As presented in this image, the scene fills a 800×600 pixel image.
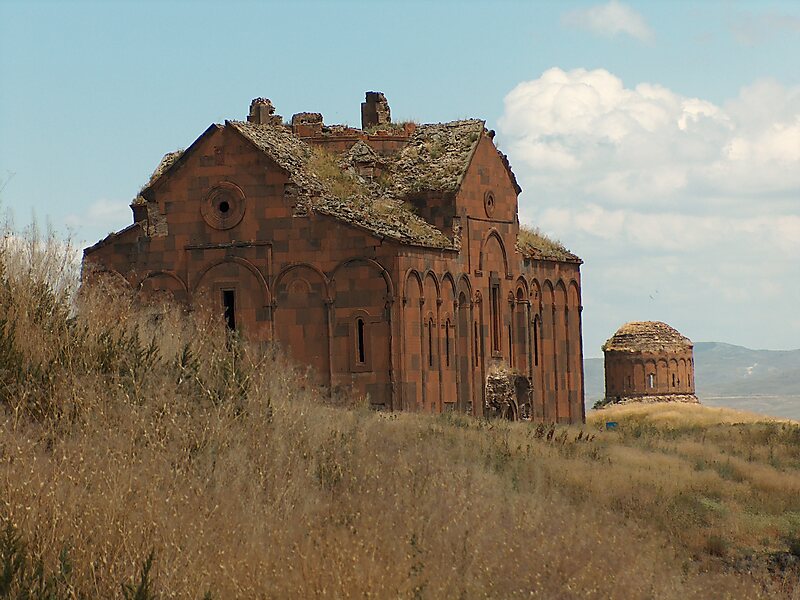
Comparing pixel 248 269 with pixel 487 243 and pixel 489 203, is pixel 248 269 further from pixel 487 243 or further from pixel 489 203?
pixel 489 203

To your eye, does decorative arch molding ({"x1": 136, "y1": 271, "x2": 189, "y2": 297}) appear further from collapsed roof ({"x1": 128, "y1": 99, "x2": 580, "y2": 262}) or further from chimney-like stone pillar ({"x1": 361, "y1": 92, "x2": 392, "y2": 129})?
chimney-like stone pillar ({"x1": 361, "y1": 92, "x2": 392, "y2": 129})

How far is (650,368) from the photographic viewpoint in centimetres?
6081

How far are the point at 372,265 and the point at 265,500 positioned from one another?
51.4 ft

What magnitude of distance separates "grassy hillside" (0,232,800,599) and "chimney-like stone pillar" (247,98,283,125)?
13679 mm

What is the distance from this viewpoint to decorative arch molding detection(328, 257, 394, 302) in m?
30.1

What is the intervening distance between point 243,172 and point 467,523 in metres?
17.5

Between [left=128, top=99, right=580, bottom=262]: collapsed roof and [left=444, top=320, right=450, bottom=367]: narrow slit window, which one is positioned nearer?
[left=128, top=99, right=580, bottom=262]: collapsed roof

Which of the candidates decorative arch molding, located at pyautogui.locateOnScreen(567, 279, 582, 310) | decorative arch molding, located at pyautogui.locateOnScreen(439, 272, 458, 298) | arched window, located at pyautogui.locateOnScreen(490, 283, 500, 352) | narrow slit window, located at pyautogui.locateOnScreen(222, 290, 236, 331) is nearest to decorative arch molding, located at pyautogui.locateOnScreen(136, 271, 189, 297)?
narrow slit window, located at pyautogui.locateOnScreen(222, 290, 236, 331)

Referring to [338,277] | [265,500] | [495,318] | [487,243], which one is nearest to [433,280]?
[338,277]

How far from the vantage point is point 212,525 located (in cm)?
1353

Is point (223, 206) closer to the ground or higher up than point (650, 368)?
higher up

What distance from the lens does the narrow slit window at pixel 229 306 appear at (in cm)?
3167

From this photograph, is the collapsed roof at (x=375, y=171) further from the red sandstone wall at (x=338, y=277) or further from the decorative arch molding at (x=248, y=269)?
the decorative arch molding at (x=248, y=269)

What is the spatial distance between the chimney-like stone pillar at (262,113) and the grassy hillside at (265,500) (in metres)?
13.7
